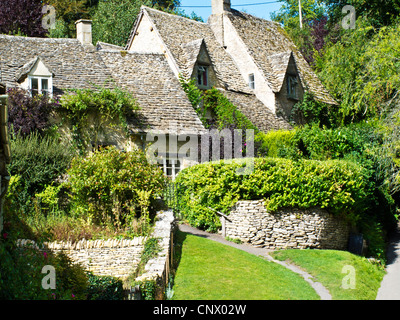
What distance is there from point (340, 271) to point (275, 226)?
3006 mm

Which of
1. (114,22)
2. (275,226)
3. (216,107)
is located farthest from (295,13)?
(275,226)

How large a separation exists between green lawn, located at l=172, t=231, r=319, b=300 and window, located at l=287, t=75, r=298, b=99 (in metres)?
16.6

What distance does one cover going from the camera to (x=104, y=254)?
44.3ft

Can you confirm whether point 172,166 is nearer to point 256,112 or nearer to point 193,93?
point 193,93

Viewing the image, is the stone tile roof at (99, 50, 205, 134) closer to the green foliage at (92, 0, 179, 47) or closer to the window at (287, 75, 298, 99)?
the window at (287, 75, 298, 99)

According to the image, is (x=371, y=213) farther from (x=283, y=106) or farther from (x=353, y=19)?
(x=353, y=19)

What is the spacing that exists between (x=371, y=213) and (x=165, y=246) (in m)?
13.0

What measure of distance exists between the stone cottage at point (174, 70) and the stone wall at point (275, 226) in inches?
230

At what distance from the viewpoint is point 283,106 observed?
29.8 meters

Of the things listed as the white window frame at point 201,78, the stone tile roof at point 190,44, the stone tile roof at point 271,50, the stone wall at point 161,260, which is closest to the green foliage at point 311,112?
the stone tile roof at point 271,50

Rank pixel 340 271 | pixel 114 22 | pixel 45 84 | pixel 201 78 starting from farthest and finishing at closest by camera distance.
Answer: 1. pixel 114 22
2. pixel 201 78
3. pixel 45 84
4. pixel 340 271

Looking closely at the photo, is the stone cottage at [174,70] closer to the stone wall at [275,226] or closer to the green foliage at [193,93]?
the green foliage at [193,93]

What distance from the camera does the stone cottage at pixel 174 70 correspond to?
73.3ft
